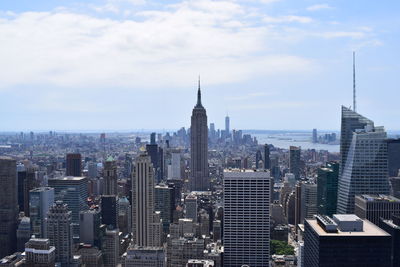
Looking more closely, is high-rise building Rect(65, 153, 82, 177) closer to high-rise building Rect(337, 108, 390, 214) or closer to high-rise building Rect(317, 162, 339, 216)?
high-rise building Rect(317, 162, 339, 216)

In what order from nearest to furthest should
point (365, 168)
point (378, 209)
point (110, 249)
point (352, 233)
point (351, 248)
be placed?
point (351, 248) < point (352, 233) < point (378, 209) < point (365, 168) < point (110, 249)

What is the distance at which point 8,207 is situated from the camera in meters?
45.9

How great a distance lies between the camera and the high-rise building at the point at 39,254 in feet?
108

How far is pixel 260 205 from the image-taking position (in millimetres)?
37156

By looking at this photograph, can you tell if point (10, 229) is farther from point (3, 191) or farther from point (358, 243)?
point (358, 243)

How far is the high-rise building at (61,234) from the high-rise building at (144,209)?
25.9 ft

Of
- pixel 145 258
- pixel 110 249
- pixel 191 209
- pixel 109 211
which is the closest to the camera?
pixel 145 258

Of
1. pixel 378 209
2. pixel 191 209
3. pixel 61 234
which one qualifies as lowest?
pixel 191 209

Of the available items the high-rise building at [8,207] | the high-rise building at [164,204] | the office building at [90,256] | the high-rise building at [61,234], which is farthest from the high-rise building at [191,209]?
the high-rise building at [8,207]

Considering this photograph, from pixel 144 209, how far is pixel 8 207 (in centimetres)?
1377

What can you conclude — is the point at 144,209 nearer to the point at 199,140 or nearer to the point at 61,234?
the point at 61,234

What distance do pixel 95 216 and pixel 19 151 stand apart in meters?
72.8

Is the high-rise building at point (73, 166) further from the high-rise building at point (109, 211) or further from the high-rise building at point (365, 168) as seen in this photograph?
the high-rise building at point (365, 168)

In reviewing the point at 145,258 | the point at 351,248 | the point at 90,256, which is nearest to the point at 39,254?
the point at 90,256
